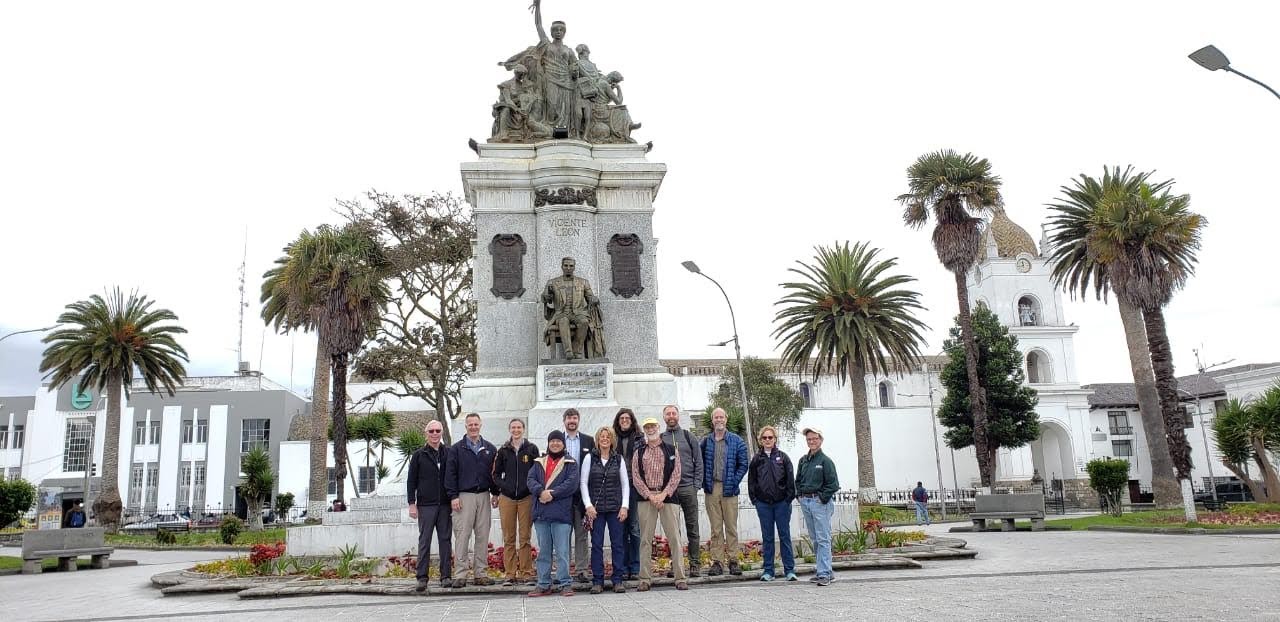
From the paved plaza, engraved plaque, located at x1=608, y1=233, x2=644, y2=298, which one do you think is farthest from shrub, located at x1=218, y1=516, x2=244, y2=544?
engraved plaque, located at x1=608, y1=233, x2=644, y2=298

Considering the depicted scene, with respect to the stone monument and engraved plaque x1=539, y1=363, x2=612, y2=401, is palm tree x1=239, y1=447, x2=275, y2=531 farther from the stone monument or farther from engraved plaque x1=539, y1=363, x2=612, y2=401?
engraved plaque x1=539, y1=363, x2=612, y2=401

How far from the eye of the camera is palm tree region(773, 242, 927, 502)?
37125 mm

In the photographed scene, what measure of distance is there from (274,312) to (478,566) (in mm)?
31473

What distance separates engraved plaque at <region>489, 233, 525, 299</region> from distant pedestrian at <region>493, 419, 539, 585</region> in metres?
5.27

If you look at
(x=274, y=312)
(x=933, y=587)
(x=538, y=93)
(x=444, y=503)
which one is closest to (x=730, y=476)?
(x=933, y=587)

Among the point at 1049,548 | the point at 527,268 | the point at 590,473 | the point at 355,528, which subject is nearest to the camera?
the point at 590,473

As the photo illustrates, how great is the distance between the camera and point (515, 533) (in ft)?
33.7

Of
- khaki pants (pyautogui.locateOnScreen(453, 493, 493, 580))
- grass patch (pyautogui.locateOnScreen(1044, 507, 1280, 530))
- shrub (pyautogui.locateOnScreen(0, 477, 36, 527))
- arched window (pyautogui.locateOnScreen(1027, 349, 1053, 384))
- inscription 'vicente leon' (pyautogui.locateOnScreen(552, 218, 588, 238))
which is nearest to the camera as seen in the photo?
khaki pants (pyautogui.locateOnScreen(453, 493, 493, 580))

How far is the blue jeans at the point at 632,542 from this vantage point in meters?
9.85

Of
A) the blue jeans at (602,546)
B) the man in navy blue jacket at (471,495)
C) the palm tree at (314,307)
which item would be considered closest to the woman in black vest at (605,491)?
the blue jeans at (602,546)

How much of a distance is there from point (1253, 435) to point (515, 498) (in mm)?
25726

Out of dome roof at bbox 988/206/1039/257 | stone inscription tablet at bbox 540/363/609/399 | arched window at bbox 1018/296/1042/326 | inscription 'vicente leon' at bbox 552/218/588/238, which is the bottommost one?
stone inscription tablet at bbox 540/363/609/399

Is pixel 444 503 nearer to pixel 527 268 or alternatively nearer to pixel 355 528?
pixel 355 528

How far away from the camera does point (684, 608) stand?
7.66m
